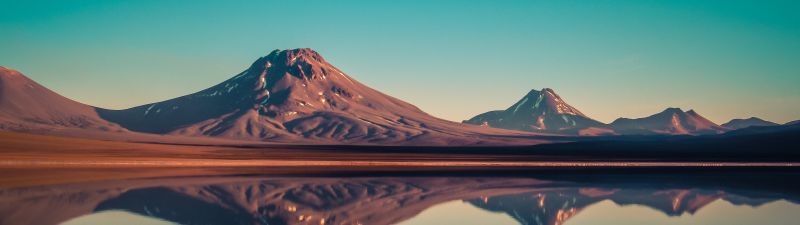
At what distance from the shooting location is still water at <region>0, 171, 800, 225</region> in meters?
27.0

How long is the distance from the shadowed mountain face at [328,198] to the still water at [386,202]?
0.04m

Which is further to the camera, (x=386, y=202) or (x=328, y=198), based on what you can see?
(x=328, y=198)

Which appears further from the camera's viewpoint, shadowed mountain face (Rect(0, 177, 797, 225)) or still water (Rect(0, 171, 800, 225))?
shadowed mountain face (Rect(0, 177, 797, 225))

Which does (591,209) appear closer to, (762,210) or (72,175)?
(762,210)

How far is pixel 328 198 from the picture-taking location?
35062mm

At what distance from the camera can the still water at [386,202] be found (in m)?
27.0

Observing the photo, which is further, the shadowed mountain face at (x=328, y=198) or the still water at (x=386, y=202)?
the shadowed mountain face at (x=328, y=198)

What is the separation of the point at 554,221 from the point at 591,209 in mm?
4844

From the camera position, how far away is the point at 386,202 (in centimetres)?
3353

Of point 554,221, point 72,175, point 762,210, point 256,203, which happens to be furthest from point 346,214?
point 72,175

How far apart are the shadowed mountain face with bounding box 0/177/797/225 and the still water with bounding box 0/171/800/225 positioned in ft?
0.13

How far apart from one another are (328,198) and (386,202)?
10.6 ft

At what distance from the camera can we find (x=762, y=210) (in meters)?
31.8

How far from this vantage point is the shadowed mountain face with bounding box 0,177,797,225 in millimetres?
Result: 27297
